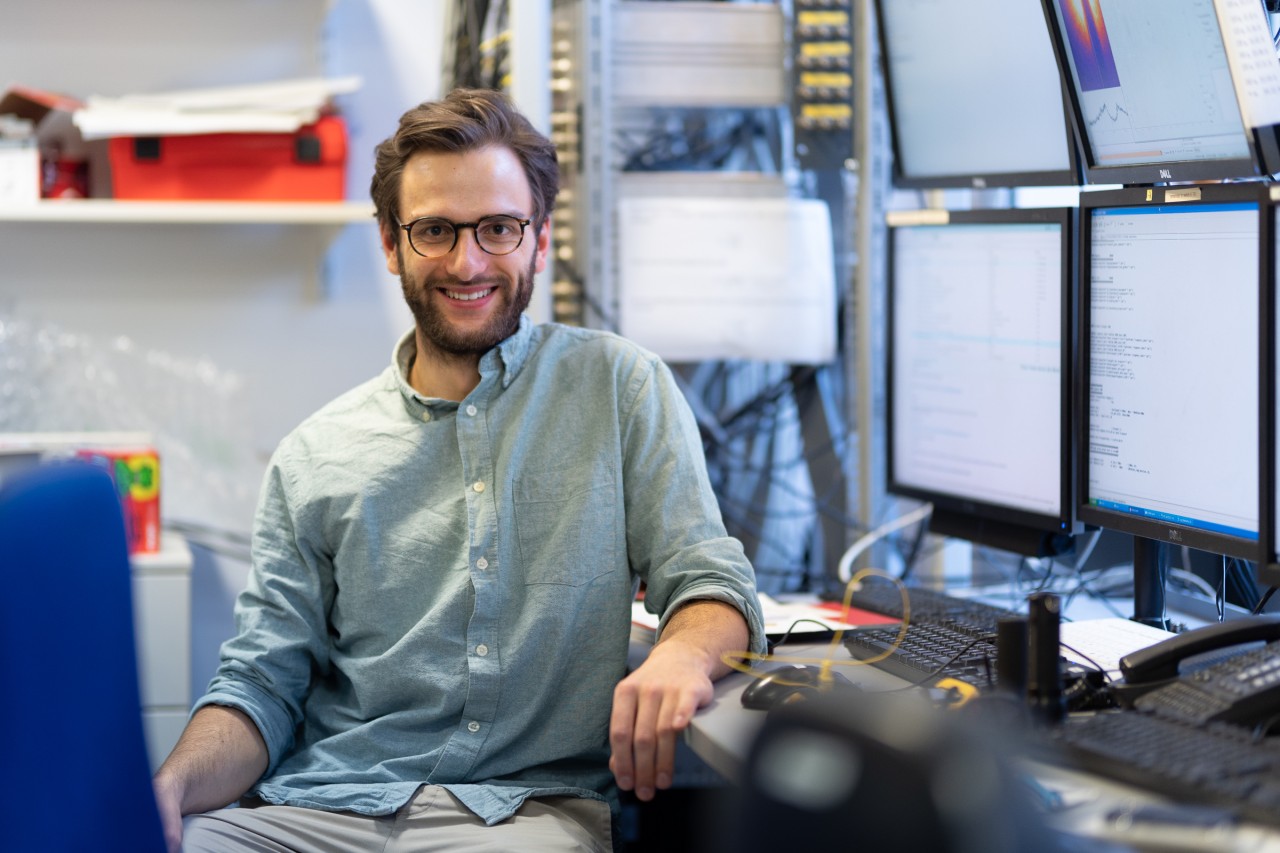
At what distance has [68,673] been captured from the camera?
0.91 metres

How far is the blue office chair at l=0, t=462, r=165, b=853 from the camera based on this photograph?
865 mm

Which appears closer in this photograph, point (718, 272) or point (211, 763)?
point (211, 763)

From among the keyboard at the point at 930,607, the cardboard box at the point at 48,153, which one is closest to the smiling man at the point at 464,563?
the keyboard at the point at 930,607

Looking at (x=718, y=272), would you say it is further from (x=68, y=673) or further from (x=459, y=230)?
(x=68, y=673)

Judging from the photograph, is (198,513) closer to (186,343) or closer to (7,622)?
(186,343)

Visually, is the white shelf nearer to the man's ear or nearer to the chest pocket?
the man's ear

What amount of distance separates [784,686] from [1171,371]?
0.60 metres

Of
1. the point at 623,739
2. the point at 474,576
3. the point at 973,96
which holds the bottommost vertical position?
the point at 623,739

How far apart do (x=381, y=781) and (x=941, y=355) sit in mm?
1021

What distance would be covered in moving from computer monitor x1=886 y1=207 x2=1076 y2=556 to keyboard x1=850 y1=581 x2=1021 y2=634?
12 cm

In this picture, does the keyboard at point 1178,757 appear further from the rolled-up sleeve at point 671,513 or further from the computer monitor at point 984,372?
the computer monitor at point 984,372

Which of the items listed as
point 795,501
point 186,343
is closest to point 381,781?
point 795,501

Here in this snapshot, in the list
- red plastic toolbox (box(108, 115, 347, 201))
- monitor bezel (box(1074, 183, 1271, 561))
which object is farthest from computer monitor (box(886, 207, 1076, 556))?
red plastic toolbox (box(108, 115, 347, 201))

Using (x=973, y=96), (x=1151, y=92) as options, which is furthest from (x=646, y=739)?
(x=973, y=96)
